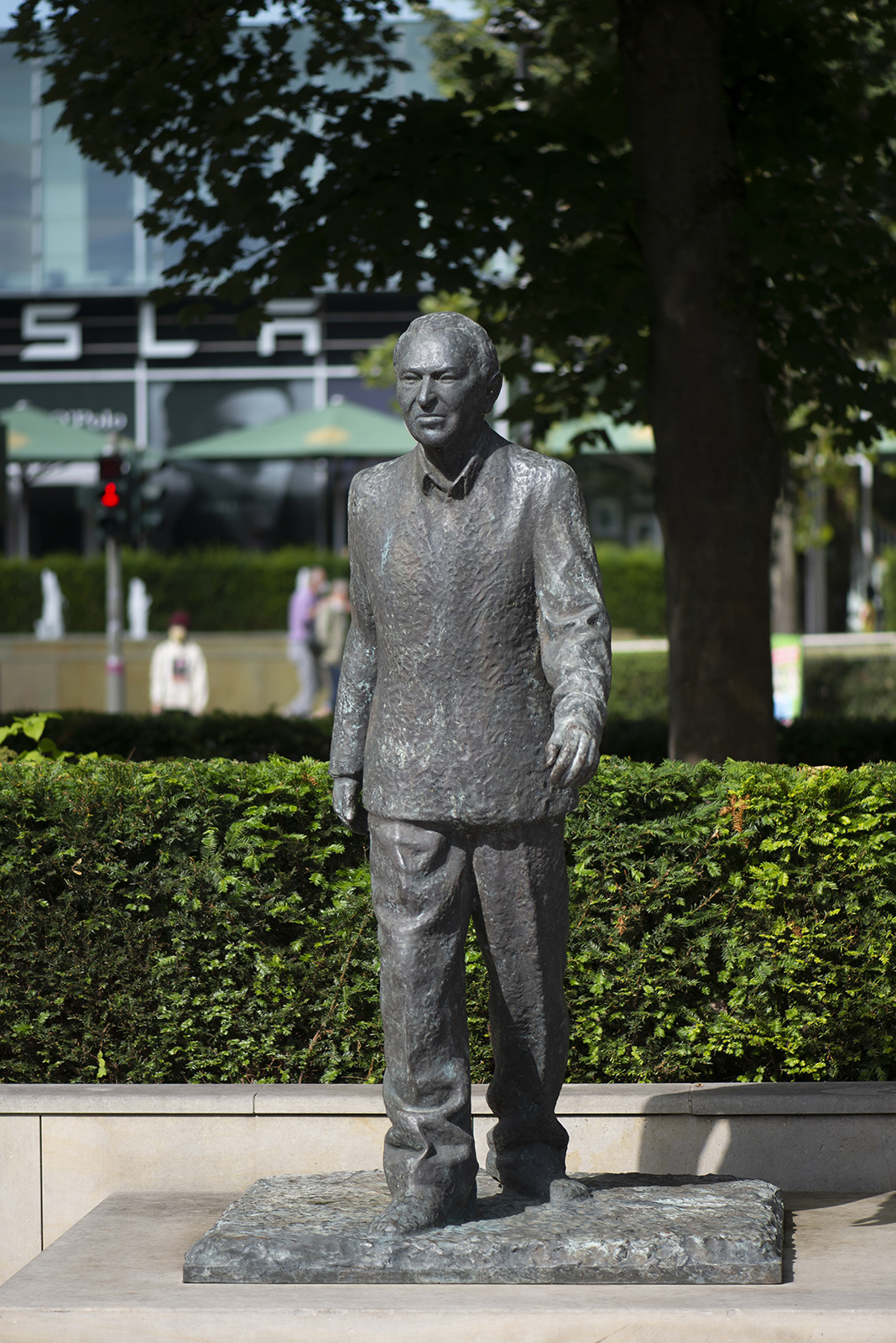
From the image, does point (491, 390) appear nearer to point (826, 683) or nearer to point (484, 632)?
point (484, 632)

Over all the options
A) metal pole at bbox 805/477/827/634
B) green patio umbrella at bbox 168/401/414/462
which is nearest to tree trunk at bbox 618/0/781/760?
green patio umbrella at bbox 168/401/414/462

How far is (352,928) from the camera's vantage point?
529cm

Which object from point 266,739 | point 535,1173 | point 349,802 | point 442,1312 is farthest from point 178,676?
point 442,1312

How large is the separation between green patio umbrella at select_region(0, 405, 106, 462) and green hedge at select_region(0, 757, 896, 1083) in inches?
818

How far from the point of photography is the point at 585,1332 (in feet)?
11.8

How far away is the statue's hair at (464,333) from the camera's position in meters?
3.85

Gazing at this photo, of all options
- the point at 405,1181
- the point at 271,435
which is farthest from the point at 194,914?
the point at 271,435

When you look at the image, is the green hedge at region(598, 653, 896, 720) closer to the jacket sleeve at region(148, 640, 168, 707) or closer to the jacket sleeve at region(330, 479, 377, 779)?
the jacket sleeve at region(148, 640, 168, 707)

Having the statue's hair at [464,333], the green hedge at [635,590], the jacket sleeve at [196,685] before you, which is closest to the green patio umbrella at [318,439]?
the green hedge at [635,590]

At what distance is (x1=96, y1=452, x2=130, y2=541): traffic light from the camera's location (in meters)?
17.2

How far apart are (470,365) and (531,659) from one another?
729mm

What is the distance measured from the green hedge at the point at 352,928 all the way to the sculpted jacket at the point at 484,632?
4.53 feet

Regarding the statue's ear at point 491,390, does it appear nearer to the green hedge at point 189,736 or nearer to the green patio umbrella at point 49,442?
the green hedge at point 189,736

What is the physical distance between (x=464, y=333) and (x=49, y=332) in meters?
30.5
